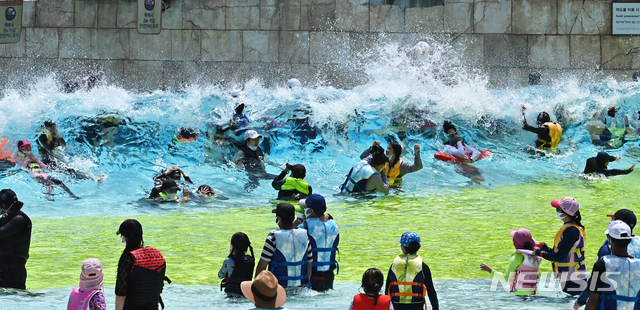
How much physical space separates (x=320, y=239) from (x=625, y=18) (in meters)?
16.7

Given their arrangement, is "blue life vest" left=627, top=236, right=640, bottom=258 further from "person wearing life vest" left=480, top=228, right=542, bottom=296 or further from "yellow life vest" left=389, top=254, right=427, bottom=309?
"yellow life vest" left=389, top=254, right=427, bottom=309

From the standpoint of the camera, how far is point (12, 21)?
20.2 m

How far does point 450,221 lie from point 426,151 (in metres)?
6.27

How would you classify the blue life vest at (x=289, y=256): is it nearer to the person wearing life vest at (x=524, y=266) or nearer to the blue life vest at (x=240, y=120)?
the person wearing life vest at (x=524, y=266)

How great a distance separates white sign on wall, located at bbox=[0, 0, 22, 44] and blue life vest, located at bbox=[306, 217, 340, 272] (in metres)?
16.5

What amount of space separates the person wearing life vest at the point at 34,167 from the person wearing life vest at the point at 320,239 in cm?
772

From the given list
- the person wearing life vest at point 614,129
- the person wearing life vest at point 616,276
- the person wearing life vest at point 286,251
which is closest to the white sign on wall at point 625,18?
the person wearing life vest at point 614,129

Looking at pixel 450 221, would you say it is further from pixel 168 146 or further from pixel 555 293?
pixel 168 146

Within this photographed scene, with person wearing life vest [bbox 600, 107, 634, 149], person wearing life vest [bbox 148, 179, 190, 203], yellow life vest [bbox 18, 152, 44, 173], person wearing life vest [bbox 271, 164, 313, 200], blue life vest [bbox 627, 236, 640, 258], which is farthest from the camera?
person wearing life vest [bbox 600, 107, 634, 149]

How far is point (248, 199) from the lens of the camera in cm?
1312

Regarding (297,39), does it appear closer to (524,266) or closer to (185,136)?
(185,136)

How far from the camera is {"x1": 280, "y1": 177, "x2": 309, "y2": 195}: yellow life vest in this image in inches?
434

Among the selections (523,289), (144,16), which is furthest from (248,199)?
(144,16)

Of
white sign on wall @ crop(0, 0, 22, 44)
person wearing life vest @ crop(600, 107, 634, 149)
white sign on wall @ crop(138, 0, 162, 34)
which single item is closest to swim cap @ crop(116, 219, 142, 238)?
person wearing life vest @ crop(600, 107, 634, 149)
